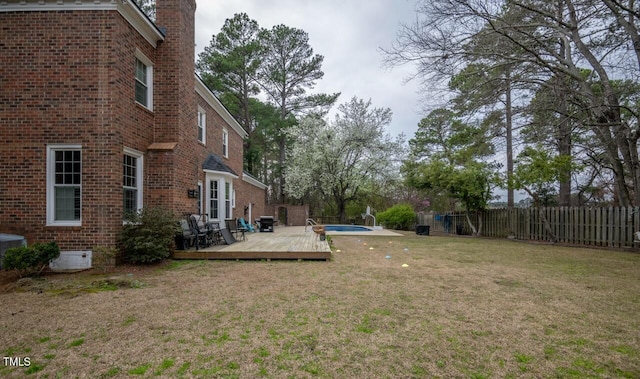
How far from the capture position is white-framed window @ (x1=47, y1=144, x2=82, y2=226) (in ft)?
23.4

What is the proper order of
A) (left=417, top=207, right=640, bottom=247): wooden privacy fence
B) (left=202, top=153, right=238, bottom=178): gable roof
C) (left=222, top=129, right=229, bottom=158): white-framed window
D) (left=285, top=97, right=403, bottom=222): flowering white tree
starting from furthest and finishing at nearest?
(left=285, top=97, right=403, bottom=222): flowering white tree
(left=222, top=129, right=229, bottom=158): white-framed window
(left=202, top=153, right=238, bottom=178): gable roof
(left=417, top=207, right=640, bottom=247): wooden privacy fence

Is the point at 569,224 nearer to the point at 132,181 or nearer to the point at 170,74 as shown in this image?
the point at 170,74

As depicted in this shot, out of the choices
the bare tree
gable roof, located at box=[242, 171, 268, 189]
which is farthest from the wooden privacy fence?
gable roof, located at box=[242, 171, 268, 189]

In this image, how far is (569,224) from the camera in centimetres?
1308

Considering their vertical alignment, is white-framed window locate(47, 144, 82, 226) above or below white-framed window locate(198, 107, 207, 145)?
below

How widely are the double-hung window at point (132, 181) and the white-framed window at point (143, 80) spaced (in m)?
1.44

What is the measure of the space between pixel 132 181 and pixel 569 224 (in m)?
15.7

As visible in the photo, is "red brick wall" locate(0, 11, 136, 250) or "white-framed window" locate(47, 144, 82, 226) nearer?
"red brick wall" locate(0, 11, 136, 250)

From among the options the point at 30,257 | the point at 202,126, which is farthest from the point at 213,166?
the point at 30,257

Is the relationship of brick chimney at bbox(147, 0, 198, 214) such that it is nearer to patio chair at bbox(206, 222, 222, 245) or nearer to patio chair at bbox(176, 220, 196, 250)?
patio chair at bbox(176, 220, 196, 250)

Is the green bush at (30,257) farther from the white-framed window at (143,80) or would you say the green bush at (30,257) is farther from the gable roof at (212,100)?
the gable roof at (212,100)

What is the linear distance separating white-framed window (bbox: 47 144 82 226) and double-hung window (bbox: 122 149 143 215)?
0.88 metres

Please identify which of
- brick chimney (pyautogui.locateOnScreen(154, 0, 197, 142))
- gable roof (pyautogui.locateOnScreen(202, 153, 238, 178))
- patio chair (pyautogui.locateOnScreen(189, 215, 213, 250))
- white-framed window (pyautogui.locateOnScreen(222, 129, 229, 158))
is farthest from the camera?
white-framed window (pyautogui.locateOnScreen(222, 129, 229, 158))

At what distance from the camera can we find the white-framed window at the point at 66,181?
7.13m
